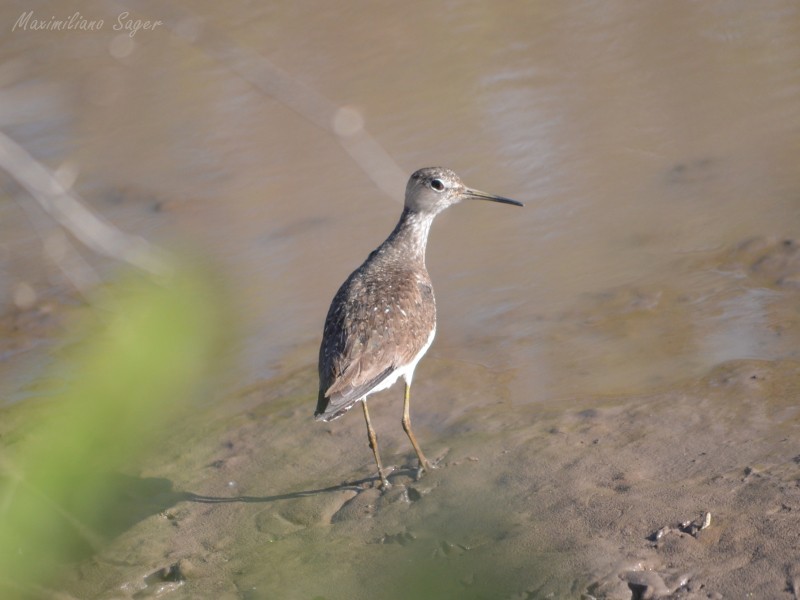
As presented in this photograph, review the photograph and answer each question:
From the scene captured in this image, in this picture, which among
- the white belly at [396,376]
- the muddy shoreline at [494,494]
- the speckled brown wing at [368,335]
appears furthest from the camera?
the white belly at [396,376]

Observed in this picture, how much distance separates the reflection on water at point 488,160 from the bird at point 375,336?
33.5 inches

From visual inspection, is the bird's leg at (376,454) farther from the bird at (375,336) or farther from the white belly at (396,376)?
the white belly at (396,376)

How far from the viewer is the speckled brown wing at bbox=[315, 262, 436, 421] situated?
5.08 metres

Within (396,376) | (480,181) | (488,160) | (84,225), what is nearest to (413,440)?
(396,376)

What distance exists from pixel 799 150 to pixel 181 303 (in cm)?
749

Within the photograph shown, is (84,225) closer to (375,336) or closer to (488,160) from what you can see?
(375,336)

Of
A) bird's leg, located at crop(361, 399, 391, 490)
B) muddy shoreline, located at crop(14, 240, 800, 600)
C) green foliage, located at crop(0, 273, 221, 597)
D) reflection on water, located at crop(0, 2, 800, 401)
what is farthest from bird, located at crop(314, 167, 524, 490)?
green foliage, located at crop(0, 273, 221, 597)

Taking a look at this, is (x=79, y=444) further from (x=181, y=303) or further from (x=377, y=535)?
(x=377, y=535)

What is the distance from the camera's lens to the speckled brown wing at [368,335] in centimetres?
508

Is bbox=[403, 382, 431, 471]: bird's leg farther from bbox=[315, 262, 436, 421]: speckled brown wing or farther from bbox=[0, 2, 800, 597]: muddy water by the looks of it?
bbox=[315, 262, 436, 421]: speckled brown wing

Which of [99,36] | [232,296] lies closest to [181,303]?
[232,296]

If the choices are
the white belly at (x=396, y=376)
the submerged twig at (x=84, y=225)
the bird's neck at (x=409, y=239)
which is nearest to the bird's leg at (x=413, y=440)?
the white belly at (x=396, y=376)

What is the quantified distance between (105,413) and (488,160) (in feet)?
25.4

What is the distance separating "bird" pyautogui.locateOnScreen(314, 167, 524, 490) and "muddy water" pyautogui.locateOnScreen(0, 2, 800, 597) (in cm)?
58
